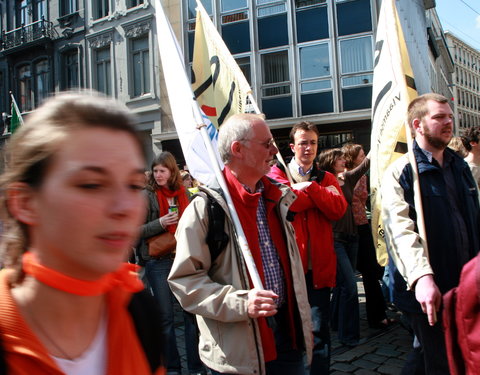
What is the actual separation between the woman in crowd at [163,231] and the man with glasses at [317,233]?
1193 millimetres

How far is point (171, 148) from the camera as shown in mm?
16938

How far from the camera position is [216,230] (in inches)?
89.2

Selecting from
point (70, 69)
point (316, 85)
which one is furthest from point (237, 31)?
point (70, 69)

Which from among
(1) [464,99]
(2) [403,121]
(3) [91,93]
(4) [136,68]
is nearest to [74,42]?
(4) [136,68]

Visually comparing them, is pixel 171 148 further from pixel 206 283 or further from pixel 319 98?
pixel 206 283

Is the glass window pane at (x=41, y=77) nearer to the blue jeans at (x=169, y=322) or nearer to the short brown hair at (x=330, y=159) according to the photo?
the short brown hair at (x=330, y=159)

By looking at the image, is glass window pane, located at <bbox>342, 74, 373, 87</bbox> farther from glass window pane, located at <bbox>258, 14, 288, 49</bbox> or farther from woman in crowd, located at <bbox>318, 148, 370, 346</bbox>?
woman in crowd, located at <bbox>318, 148, 370, 346</bbox>

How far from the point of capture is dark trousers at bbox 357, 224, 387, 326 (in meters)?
5.13

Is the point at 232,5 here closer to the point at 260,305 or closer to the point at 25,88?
the point at 25,88

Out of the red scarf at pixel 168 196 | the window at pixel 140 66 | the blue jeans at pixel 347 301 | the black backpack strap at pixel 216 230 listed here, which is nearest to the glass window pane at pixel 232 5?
the window at pixel 140 66

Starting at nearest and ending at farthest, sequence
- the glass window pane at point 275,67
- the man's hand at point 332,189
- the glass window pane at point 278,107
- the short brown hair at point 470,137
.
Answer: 1. the man's hand at point 332,189
2. the short brown hair at point 470,137
3. the glass window pane at point 278,107
4. the glass window pane at point 275,67

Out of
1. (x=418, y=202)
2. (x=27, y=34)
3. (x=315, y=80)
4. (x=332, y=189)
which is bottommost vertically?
(x=418, y=202)

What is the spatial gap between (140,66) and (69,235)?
1798cm

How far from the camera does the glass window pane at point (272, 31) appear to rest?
1589 cm
